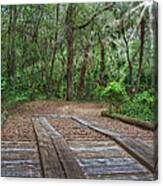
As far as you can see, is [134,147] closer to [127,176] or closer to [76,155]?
[127,176]

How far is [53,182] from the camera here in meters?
3.52

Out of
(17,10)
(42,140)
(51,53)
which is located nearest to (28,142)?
(42,140)

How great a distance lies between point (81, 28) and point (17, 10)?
0.40 metres

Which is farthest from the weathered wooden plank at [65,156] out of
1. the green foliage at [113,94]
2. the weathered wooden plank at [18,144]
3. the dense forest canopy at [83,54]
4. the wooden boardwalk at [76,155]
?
the green foliage at [113,94]

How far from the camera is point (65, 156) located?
349 centimetres

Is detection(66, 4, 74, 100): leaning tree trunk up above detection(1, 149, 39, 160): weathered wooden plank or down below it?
above

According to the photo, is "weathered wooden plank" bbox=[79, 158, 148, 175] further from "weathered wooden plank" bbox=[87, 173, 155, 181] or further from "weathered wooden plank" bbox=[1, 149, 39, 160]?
"weathered wooden plank" bbox=[1, 149, 39, 160]

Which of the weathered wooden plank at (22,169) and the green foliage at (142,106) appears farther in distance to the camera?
the weathered wooden plank at (22,169)

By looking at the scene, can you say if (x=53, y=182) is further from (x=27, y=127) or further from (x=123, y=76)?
(x=123, y=76)

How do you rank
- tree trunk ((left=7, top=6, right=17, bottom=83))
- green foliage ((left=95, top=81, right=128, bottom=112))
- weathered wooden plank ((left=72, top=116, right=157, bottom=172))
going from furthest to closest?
tree trunk ((left=7, top=6, right=17, bottom=83)), green foliage ((left=95, top=81, right=128, bottom=112)), weathered wooden plank ((left=72, top=116, right=157, bottom=172))

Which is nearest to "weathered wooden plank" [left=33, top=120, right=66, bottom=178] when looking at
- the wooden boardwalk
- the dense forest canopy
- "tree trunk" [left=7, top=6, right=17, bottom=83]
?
the wooden boardwalk

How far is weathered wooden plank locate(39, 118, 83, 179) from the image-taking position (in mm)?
3453

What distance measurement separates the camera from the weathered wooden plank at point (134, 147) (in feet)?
11.0

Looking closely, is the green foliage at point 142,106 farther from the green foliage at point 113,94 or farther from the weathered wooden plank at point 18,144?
the weathered wooden plank at point 18,144
